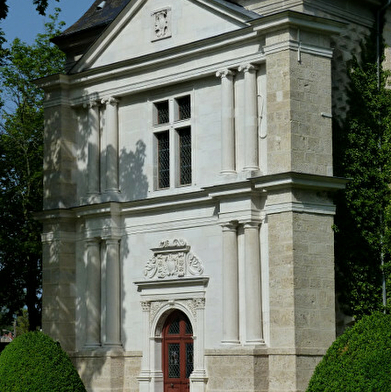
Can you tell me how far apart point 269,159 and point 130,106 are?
589cm

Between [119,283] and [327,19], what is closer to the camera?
[327,19]

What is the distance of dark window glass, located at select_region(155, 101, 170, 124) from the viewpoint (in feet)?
95.2

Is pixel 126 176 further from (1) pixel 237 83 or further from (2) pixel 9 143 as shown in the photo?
(2) pixel 9 143

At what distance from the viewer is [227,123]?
26.9 m

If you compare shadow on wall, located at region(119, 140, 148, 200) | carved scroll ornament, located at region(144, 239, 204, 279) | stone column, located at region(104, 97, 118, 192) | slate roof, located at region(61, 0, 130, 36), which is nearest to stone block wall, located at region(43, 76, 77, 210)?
stone column, located at region(104, 97, 118, 192)

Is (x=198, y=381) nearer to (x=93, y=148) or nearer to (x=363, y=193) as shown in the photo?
(x=363, y=193)

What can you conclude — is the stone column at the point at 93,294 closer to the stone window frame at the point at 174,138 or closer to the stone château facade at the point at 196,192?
the stone château facade at the point at 196,192

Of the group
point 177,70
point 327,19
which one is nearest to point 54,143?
point 177,70

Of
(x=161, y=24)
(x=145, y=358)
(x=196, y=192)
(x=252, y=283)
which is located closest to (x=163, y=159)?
(x=196, y=192)

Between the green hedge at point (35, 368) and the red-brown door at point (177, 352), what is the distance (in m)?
3.43

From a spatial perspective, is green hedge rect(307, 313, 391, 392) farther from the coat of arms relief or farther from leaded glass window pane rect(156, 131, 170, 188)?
the coat of arms relief

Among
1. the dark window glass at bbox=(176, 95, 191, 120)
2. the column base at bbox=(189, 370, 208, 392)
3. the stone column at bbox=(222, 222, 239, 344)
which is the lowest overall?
the column base at bbox=(189, 370, 208, 392)

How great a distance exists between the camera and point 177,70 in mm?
28234

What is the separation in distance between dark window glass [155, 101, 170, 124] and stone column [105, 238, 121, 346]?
340 centimetres
